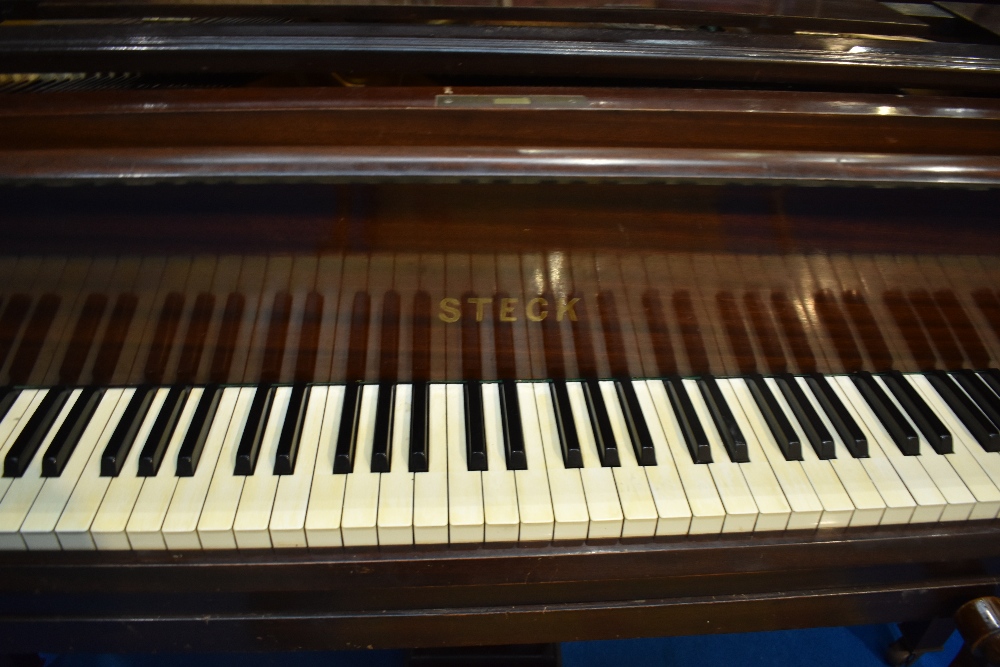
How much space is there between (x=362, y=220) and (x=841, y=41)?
1.02m

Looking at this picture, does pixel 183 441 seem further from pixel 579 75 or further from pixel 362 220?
pixel 579 75

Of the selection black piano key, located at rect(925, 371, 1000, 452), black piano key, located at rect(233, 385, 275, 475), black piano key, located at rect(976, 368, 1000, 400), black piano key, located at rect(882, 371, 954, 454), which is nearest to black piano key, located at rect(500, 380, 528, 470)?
black piano key, located at rect(233, 385, 275, 475)

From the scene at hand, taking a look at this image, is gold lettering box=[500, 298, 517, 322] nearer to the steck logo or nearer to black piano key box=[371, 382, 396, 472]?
the steck logo

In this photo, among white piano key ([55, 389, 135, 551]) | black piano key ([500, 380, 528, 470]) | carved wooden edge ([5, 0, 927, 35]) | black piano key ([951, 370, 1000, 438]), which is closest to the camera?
white piano key ([55, 389, 135, 551])

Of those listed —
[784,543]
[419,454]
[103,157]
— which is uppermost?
[103,157]

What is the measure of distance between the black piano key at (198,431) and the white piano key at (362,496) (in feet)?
0.91

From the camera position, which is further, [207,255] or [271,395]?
[271,395]

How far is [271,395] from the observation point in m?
1.31

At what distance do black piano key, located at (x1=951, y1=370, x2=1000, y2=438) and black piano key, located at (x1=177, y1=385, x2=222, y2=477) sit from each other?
4.99 ft

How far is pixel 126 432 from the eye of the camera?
1.21m

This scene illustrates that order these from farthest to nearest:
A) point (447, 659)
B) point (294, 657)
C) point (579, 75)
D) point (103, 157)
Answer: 1. point (294, 657)
2. point (447, 659)
3. point (579, 75)
4. point (103, 157)

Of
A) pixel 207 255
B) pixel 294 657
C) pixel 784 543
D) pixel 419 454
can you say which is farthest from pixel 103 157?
pixel 294 657

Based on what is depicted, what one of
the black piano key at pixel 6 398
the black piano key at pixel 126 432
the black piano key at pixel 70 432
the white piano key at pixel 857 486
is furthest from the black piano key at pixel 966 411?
the black piano key at pixel 6 398

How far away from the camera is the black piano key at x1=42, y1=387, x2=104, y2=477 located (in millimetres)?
1166
